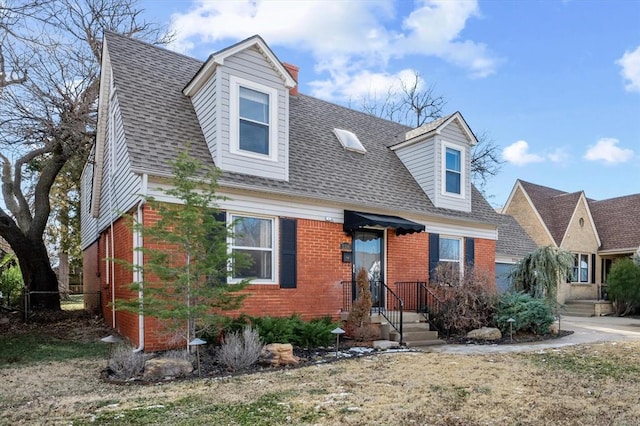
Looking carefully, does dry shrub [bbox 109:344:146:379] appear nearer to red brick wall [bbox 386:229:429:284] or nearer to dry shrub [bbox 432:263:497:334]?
red brick wall [bbox 386:229:429:284]

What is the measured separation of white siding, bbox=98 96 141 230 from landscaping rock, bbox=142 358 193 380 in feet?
10.3

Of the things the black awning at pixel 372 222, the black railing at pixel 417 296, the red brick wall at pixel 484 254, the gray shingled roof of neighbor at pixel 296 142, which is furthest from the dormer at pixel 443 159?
the black railing at pixel 417 296

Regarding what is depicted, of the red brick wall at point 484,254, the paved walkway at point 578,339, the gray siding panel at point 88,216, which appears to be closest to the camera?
the paved walkway at point 578,339

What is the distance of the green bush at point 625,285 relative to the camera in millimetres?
17891

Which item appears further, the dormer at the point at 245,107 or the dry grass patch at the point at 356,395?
the dormer at the point at 245,107

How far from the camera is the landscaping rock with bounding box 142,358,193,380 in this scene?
6602 mm

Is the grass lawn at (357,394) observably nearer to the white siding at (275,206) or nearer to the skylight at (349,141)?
the white siding at (275,206)

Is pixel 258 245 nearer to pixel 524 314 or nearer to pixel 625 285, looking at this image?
pixel 524 314

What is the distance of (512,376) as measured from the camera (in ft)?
21.7

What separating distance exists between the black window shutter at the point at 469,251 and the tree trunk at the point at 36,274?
526 inches

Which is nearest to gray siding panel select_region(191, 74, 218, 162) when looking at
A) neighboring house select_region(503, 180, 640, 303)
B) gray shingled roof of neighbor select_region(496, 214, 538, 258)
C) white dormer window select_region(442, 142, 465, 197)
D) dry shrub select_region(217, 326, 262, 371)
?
dry shrub select_region(217, 326, 262, 371)

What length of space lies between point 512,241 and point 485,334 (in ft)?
33.1

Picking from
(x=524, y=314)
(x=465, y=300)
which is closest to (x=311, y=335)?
(x=465, y=300)

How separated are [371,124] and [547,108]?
751 cm
